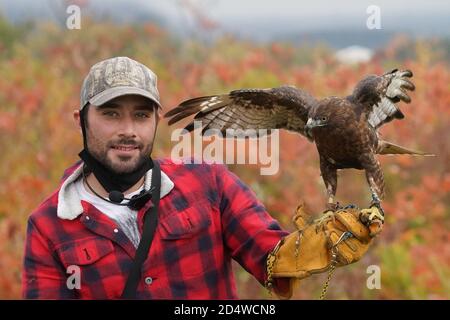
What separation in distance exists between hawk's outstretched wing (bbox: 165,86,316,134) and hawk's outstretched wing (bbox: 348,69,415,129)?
25cm

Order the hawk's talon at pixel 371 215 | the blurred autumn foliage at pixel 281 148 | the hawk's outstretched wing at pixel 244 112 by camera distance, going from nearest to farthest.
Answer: the hawk's talon at pixel 371 215
the hawk's outstretched wing at pixel 244 112
the blurred autumn foliage at pixel 281 148

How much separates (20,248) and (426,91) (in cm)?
396

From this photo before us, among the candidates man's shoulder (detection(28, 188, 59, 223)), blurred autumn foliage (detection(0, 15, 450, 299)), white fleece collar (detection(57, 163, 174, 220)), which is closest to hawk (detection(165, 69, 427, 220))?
white fleece collar (detection(57, 163, 174, 220))

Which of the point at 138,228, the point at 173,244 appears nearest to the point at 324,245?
the point at 173,244

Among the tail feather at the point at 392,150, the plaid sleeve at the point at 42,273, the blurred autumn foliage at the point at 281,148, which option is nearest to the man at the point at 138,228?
the plaid sleeve at the point at 42,273

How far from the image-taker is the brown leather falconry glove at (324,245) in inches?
101

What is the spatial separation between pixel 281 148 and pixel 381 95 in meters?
3.46

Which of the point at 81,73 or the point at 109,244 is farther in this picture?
the point at 81,73

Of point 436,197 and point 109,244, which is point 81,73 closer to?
point 436,197

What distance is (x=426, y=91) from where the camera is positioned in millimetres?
7109

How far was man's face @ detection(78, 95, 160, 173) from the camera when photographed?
2594 mm

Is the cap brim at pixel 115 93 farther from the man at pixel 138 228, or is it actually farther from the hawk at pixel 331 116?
the hawk at pixel 331 116

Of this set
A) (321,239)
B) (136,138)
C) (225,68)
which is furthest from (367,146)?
(225,68)

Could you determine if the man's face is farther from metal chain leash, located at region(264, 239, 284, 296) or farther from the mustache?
metal chain leash, located at region(264, 239, 284, 296)
